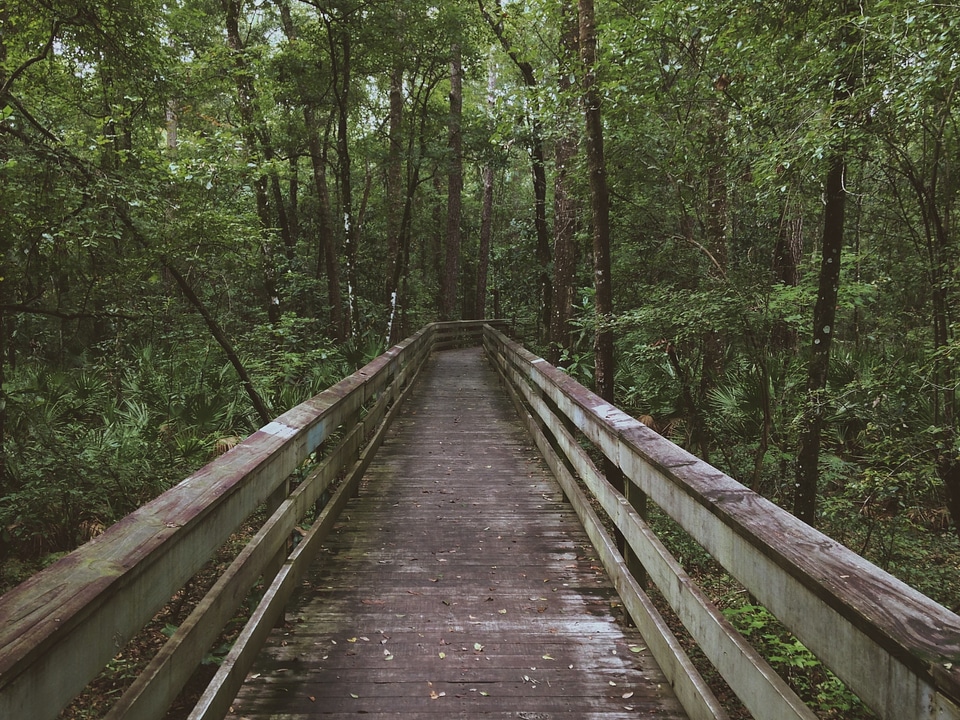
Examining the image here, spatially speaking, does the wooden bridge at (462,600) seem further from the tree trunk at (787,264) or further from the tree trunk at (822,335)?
the tree trunk at (787,264)

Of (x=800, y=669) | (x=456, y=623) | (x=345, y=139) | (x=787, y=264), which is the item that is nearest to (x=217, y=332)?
(x=456, y=623)

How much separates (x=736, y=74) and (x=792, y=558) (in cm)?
804

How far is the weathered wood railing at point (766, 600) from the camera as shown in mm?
1314

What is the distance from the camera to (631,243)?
11.5 meters

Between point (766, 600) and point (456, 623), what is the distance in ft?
6.36

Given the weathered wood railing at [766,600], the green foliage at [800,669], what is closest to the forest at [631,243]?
the green foliage at [800,669]

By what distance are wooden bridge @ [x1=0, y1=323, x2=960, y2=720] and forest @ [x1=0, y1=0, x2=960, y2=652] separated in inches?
104

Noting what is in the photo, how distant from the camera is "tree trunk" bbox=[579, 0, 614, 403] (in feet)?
25.6

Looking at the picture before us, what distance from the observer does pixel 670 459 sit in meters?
2.95

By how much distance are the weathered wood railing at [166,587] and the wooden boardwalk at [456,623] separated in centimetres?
26

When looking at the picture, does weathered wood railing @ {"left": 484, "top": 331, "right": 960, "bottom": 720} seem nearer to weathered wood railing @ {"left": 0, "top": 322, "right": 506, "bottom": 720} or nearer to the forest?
weathered wood railing @ {"left": 0, "top": 322, "right": 506, "bottom": 720}

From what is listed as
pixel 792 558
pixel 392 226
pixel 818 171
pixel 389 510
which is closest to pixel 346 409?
pixel 389 510

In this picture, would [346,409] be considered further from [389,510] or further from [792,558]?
[792,558]

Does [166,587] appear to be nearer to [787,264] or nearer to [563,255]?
[787,264]
